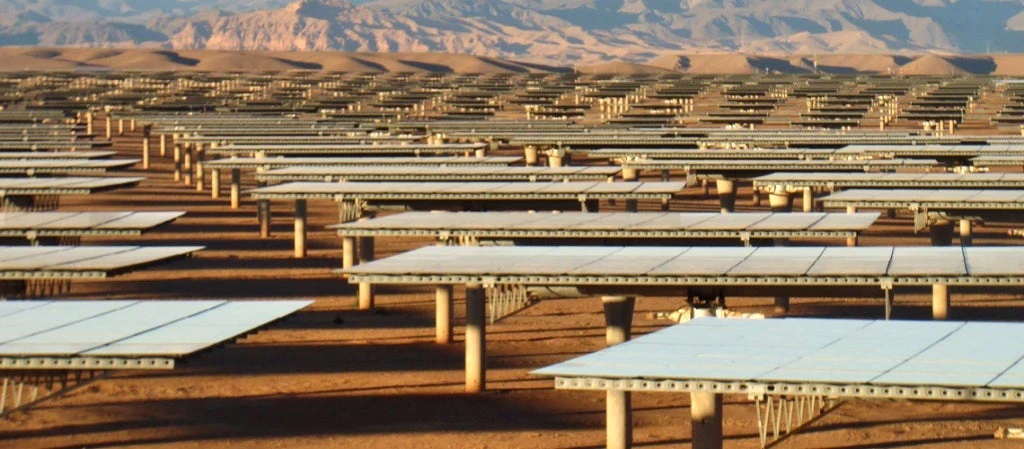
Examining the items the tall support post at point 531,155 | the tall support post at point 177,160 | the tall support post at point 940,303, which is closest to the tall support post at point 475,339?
the tall support post at point 940,303

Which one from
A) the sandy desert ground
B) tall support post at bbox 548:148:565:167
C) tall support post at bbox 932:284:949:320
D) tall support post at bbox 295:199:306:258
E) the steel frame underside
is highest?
the steel frame underside

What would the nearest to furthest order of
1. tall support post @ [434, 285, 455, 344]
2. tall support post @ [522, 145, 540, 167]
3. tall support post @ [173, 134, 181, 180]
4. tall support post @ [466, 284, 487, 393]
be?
tall support post @ [466, 284, 487, 393]
tall support post @ [434, 285, 455, 344]
tall support post @ [522, 145, 540, 167]
tall support post @ [173, 134, 181, 180]

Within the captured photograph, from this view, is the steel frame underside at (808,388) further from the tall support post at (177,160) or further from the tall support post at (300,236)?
the tall support post at (177,160)

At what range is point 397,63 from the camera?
161500mm

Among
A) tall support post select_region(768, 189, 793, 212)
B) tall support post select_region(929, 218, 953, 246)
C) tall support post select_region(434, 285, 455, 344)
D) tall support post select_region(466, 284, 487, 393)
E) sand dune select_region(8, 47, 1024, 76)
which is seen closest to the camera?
tall support post select_region(466, 284, 487, 393)

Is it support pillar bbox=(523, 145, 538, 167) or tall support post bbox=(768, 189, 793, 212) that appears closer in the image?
tall support post bbox=(768, 189, 793, 212)

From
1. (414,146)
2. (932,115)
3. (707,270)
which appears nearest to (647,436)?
(707,270)

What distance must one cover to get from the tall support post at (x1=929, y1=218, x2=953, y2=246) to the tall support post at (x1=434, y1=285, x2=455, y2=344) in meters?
6.97

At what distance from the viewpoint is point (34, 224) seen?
21391 millimetres

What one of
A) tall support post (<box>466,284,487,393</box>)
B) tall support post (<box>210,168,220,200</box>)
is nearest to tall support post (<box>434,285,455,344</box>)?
tall support post (<box>466,284,487,393</box>)

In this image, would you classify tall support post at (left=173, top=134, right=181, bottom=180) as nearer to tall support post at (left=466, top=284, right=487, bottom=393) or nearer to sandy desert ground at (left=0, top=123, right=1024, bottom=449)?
sandy desert ground at (left=0, top=123, right=1024, bottom=449)

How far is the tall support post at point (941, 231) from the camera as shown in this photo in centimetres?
2433

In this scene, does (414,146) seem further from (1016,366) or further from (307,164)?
(1016,366)

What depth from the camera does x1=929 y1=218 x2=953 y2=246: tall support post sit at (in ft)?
79.8
